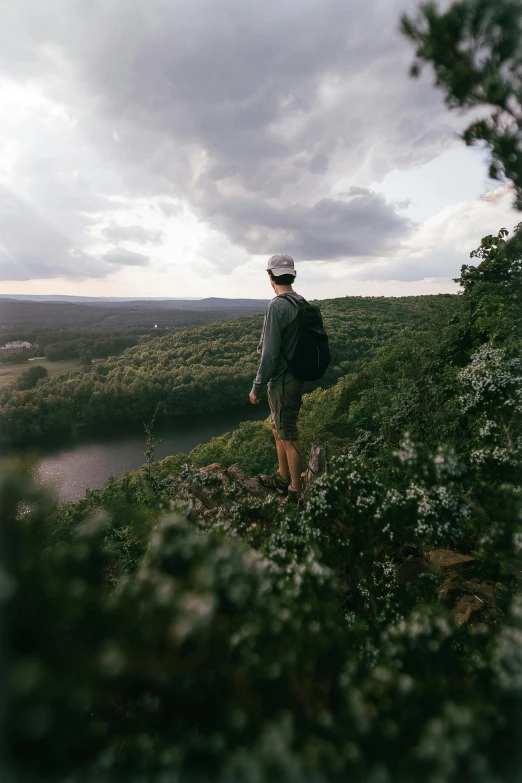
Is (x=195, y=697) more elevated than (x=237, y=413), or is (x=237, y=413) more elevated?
(x=195, y=697)

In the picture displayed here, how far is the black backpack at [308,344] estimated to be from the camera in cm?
493

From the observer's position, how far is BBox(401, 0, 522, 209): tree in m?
3.01

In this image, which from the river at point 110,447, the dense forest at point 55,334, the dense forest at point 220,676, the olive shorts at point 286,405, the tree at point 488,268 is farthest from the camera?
the river at point 110,447

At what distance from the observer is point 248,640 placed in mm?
1607

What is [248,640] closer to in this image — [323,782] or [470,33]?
[323,782]

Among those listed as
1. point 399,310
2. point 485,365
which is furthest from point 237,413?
point 485,365

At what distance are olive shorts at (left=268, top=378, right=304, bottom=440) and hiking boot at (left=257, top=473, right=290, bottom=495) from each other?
0.83m

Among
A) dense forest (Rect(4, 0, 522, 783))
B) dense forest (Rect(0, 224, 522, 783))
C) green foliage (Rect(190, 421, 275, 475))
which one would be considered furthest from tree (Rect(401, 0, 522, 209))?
green foliage (Rect(190, 421, 275, 475))

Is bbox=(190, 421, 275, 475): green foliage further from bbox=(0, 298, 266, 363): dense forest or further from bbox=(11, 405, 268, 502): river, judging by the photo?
bbox=(0, 298, 266, 363): dense forest

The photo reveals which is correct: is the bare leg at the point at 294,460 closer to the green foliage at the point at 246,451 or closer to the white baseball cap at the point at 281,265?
the white baseball cap at the point at 281,265

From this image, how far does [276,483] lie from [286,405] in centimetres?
136

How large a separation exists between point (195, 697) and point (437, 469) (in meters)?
2.40

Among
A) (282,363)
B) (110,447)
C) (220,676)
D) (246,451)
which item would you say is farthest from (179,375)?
(220,676)

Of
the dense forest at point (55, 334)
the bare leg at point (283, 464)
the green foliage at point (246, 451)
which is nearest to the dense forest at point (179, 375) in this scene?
the dense forest at point (55, 334)
